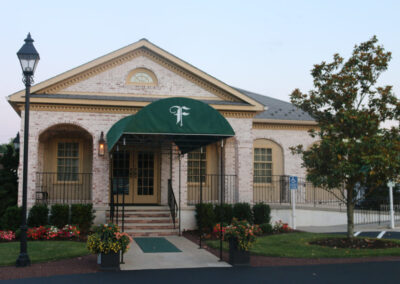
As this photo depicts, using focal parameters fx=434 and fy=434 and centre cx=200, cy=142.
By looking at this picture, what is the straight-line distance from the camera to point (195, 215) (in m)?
16.0

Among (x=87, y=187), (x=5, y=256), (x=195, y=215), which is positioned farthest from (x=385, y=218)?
(x=5, y=256)

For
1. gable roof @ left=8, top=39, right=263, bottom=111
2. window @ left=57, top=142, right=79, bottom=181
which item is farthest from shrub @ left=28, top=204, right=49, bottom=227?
gable roof @ left=8, top=39, right=263, bottom=111

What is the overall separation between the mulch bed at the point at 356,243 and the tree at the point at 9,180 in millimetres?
11857

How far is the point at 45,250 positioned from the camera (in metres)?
11.6

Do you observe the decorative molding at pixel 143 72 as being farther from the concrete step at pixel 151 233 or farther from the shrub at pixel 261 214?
the shrub at pixel 261 214

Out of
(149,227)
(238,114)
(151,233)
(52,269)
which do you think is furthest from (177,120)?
(238,114)

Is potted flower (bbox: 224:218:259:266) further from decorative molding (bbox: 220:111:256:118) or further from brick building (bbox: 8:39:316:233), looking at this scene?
decorative molding (bbox: 220:111:256:118)

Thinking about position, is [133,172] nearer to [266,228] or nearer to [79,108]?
[79,108]

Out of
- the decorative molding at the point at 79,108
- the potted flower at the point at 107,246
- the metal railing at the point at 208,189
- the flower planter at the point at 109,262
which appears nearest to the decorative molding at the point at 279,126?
the metal railing at the point at 208,189

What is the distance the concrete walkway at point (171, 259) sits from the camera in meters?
9.97

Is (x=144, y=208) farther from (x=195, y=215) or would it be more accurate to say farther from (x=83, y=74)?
(x=83, y=74)

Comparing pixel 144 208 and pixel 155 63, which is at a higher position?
pixel 155 63

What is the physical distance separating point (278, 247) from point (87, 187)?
8.42 m

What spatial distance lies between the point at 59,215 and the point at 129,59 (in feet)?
21.2
